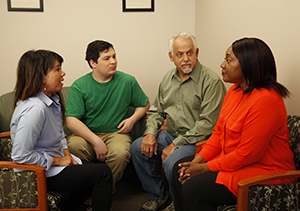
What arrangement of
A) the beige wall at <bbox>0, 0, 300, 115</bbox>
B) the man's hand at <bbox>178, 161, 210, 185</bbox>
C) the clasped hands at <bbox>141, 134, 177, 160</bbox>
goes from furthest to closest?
1. the beige wall at <bbox>0, 0, 300, 115</bbox>
2. the clasped hands at <bbox>141, 134, 177, 160</bbox>
3. the man's hand at <bbox>178, 161, 210, 185</bbox>

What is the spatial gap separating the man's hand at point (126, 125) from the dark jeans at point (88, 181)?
0.76 meters

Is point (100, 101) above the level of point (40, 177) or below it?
above

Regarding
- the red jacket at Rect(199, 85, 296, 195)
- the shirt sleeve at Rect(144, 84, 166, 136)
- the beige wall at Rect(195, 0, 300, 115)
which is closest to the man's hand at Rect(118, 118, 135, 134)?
the shirt sleeve at Rect(144, 84, 166, 136)

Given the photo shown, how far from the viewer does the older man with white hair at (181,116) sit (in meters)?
2.26

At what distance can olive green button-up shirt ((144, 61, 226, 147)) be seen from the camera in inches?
88.6

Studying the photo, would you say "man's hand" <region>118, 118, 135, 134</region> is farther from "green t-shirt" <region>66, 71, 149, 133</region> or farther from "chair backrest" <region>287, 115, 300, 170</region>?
"chair backrest" <region>287, 115, 300, 170</region>

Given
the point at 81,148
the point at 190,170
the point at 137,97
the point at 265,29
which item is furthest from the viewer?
the point at 137,97

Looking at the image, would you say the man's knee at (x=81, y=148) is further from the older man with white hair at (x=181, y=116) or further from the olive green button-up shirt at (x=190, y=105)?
the olive green button-up shirt at (x=190, y=105)

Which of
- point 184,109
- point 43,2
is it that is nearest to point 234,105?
point 184,109

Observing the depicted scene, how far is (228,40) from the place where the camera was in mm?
2719

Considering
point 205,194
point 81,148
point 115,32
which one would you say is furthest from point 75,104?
point 205,194

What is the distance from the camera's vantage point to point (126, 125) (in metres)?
2.71

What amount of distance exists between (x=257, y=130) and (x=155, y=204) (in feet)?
4.08

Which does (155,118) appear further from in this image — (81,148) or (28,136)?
(28,136)
